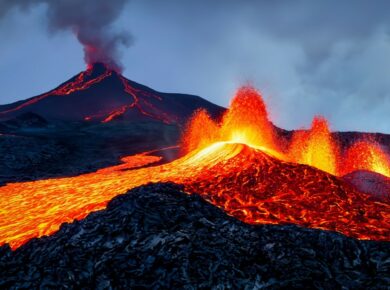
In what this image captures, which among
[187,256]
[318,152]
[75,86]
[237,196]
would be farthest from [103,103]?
[187,256]

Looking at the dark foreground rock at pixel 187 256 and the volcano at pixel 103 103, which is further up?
the volcano at pixel 103 103

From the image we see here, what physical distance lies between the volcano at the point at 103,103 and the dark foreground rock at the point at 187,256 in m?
70.5

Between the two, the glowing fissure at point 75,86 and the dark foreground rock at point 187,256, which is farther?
the glowing fissure at point 75,86

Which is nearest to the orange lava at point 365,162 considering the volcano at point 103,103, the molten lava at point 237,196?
the molten lava at point 237,196

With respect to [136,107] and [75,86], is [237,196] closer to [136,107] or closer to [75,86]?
[136,107]

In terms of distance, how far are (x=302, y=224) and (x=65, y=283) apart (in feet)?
21.1

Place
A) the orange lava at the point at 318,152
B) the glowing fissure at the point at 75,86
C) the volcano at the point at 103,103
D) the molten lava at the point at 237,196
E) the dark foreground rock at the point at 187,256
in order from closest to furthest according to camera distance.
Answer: the dark foreground rock at the point at 187,256 → the molten lava at the point at 237,196 → the orange lava at the point at 318,152 → the volcano at the point at 103,103 → the glowing fissure at the point at 75,86

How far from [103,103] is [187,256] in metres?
104

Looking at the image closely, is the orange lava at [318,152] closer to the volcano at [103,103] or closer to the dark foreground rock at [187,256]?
the dark foreground rock at [187,256]

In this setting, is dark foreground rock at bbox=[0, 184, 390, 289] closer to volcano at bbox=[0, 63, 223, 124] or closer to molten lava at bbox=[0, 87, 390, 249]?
molten lava at bbox=[0, 87, 390, 249]

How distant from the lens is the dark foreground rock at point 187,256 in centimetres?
786

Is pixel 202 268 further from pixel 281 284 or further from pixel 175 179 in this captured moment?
pixel 175 179

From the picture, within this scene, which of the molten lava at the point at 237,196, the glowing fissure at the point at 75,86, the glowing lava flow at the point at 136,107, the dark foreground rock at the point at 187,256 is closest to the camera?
the dark foreground rock at the point at 187,256

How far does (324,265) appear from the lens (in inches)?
321
